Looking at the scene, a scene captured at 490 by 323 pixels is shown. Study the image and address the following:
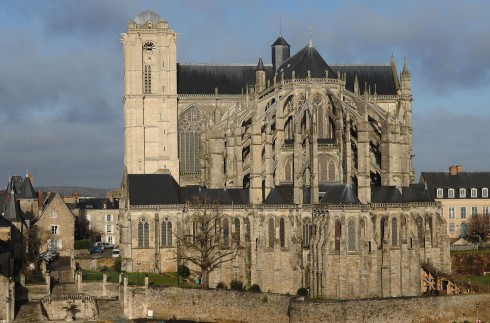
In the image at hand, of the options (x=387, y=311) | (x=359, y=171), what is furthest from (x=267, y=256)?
(x=387, y=311)

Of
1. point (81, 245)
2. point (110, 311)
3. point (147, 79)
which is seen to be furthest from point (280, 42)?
point (110, 311)

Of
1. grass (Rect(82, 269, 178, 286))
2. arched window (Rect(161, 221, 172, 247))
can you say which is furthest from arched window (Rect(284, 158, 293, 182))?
grass (Rect(82, 269, 178, 286))

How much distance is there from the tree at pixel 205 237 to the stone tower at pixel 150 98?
17.9 metres

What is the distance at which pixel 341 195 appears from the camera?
2876 inches

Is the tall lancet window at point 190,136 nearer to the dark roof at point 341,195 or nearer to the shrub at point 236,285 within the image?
the shrub at point 236,285

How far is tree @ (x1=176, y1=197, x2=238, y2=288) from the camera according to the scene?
7719cm

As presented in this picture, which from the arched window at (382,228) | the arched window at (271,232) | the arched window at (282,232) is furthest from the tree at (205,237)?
the arched window at (382,228)

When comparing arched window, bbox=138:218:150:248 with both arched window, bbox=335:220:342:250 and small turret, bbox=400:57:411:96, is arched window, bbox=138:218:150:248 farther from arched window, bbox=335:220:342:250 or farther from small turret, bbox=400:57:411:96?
small turret, bbox=400:57:411:96

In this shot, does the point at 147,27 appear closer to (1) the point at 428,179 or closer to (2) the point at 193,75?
(2) the point at 193,75

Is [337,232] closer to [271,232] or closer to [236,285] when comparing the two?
[271,232]

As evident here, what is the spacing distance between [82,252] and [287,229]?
66.3 feet

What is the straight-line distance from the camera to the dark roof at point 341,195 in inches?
2852

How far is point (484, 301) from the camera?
64.8 m

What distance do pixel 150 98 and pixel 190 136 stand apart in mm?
5486
